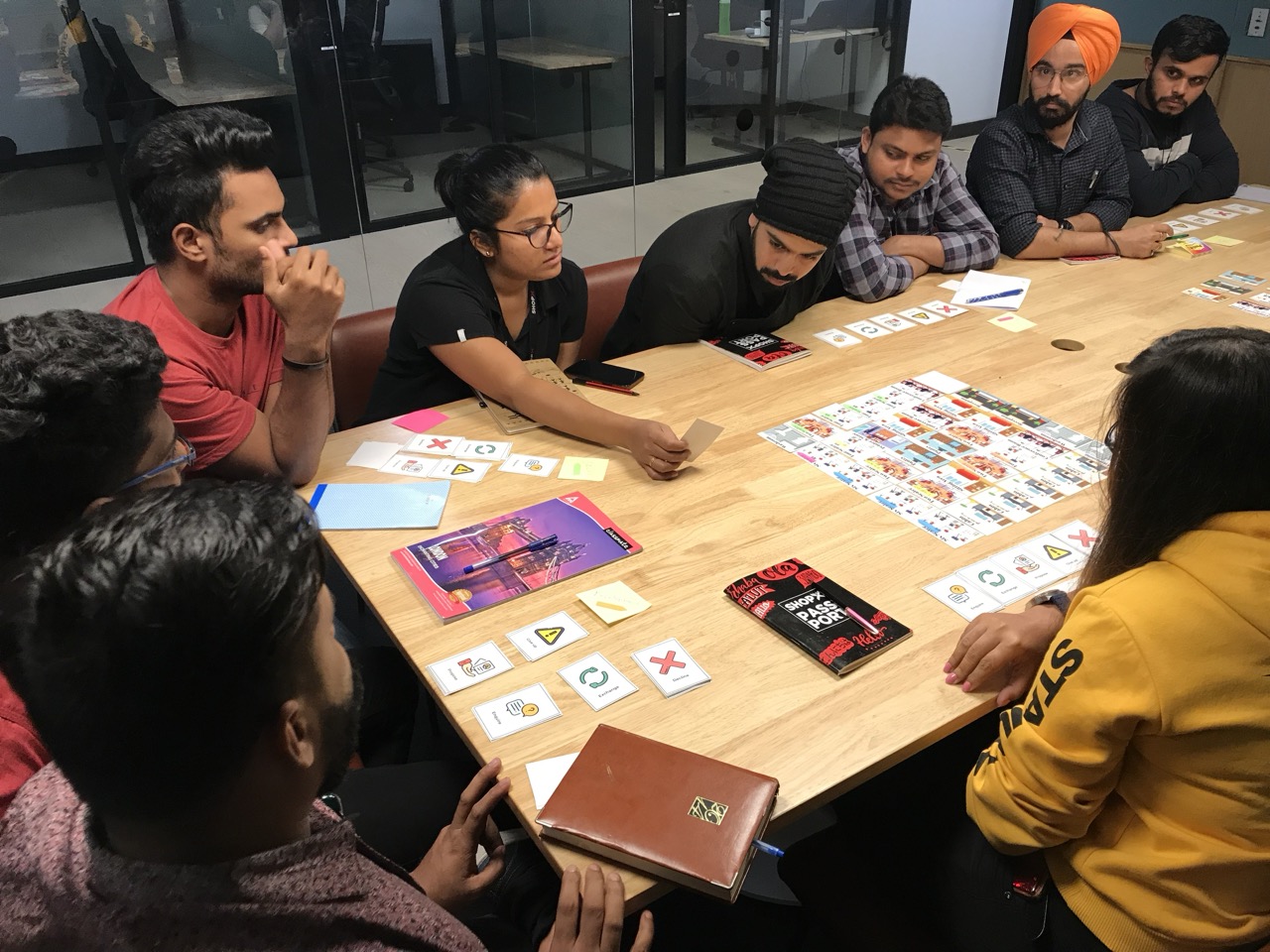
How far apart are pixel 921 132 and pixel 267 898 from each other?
2570 millimetres

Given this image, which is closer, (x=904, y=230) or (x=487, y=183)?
(x=487, y=183)

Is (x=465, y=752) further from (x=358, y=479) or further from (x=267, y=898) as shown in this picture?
(x=267, y=898)

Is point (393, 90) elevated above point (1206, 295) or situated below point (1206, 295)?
above

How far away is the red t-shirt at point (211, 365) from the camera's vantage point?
1728mm

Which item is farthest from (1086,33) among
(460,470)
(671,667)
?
(671,667)

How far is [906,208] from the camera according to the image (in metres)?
2.94

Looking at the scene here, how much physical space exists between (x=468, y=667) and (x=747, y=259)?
1.44 meters

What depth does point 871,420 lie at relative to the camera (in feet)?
6.71

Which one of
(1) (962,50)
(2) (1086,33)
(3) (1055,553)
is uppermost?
(2) (1086,33)

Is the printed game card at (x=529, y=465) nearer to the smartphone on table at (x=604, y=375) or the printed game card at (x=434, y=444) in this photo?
the printed game card at (x=434, y=444)

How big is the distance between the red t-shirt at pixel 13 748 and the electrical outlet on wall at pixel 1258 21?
6372 mm

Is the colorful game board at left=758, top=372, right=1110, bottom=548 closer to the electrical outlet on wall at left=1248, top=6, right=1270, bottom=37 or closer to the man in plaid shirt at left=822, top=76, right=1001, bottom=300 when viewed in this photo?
the man in plaid shirt at left=822, top=76, right=1001, bottom=300

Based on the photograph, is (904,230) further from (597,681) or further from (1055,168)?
(597,681)

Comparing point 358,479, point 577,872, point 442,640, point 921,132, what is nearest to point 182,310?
point 358,479
